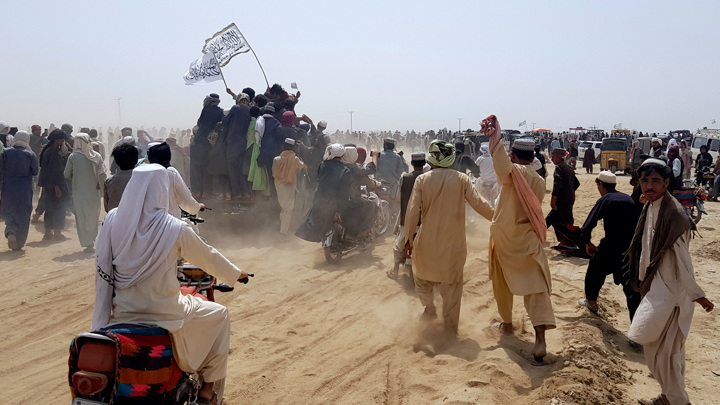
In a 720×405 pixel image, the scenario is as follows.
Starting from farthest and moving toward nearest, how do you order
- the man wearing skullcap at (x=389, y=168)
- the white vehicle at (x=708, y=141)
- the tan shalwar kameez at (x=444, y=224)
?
1. the white vehicle at (x=708, y=141)
2. the man wearing skullcap at (x=389, y=168)
3. the tan shalwar kameez at (x=444, y=224)

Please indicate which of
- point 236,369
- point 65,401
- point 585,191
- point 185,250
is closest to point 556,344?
point 236,369

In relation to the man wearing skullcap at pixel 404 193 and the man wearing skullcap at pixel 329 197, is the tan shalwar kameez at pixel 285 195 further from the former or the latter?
the man wearing skullcap at pixel 404 193

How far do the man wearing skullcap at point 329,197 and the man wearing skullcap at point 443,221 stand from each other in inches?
130

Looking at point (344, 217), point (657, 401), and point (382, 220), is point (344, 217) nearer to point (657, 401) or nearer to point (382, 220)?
point (382, 220)

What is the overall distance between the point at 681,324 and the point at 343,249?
5.46 m

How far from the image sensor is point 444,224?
533 cm

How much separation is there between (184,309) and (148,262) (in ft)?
1.21

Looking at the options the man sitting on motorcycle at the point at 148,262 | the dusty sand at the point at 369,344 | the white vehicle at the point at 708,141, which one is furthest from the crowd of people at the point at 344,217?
the white vehicle at the point at 708,141

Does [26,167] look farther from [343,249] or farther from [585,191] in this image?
[585,191]

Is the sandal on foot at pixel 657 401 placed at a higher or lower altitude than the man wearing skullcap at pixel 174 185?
lower

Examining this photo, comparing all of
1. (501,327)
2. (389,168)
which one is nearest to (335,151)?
(389,168)

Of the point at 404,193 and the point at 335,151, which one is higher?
the point at 335,151

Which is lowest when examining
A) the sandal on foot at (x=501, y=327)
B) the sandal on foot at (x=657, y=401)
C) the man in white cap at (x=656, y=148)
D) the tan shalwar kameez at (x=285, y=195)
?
the sandal on foot at (x=501, y=327)

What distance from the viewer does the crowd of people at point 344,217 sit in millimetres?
3102
